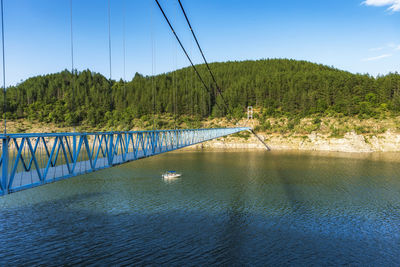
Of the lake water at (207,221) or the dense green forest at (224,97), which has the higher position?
the dense green forest at (224,97)

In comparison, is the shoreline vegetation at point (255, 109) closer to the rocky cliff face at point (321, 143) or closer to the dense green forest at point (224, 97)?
the rocky cliff face at point (321, 143)

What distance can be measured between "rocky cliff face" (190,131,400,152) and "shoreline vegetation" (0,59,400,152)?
0.22m

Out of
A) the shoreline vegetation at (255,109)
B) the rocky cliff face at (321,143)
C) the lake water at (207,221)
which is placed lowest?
the lake water at (207,221)

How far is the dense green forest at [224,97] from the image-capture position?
94750 mm

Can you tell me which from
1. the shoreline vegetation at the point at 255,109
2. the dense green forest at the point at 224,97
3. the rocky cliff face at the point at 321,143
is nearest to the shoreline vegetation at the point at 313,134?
the rocky cliff face at the point at 321,143

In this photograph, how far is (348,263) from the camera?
61.6ft

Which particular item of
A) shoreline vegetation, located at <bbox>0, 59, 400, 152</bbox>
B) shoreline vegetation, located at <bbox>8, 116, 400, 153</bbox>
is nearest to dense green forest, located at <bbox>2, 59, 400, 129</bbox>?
shoreline vegetation, located at <bbox>0, 59, 400, 152</bbox>

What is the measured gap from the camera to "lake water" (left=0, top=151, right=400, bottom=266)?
1952cm

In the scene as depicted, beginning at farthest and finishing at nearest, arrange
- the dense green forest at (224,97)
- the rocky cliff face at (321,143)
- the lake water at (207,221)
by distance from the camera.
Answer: the dense green forest at (224,97)
the rocky cliff face at (321,143)
the lake water at (207,221)

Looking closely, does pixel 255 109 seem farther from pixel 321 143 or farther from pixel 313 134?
pixel 321 143

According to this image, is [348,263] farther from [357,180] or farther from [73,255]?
[357,180]

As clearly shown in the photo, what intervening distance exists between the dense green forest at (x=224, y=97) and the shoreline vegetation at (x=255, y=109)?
0.34 meters

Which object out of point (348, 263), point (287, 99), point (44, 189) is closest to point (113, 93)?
point (287, 99)

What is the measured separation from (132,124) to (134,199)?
72.7 m
